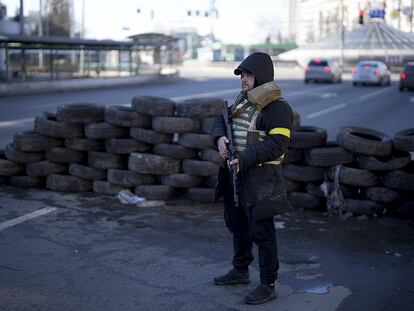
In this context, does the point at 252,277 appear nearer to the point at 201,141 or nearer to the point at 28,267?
the point at 28,267

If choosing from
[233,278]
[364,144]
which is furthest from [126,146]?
[233,278]

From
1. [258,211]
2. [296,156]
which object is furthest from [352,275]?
[296,156]

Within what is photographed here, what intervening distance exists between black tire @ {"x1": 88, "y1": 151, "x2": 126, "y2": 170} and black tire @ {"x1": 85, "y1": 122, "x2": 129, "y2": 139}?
0.80 feet

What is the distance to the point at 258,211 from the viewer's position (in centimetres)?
428

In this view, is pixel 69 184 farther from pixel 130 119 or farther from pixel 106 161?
pixel 130 119

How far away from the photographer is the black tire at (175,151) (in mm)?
7766

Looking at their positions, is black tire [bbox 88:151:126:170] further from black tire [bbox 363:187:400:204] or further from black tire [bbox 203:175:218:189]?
black tire [bbox 363:187:400:204]

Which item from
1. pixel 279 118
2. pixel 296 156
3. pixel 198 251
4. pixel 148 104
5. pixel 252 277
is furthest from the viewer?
pixel 148 104

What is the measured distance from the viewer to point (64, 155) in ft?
27.0

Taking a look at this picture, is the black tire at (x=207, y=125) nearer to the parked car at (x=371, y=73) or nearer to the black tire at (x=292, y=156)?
the black tire at (x=292, y=156)

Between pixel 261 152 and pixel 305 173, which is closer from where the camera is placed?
pixel 261 152

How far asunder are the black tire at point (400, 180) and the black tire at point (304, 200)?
2.80 feet

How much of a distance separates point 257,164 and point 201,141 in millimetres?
3500

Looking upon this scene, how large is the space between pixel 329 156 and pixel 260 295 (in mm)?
3175
